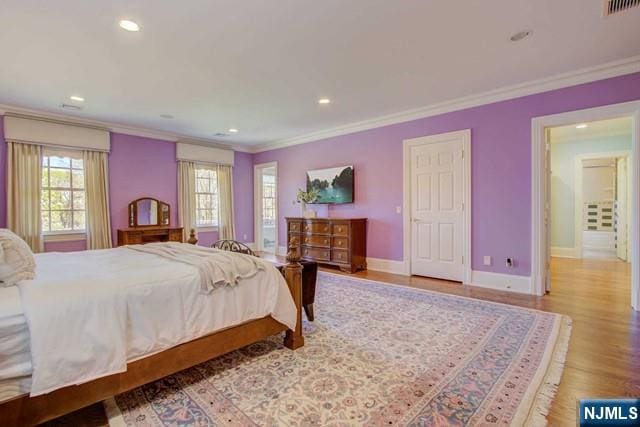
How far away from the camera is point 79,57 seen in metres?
2.95

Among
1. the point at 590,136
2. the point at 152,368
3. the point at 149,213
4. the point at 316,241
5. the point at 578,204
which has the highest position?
the point at 590,136

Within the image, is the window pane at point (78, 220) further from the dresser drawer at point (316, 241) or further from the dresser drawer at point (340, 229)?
the dresser drawer at point (340, 229)

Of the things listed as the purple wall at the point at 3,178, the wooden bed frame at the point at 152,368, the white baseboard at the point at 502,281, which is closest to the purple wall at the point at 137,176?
the purple wall at the point at 3,178

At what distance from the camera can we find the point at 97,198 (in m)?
5.14

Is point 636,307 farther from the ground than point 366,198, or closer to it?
closer to it

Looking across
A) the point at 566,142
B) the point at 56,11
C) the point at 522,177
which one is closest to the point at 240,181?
the point at 56,11

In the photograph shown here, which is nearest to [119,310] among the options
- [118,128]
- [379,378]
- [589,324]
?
[379,378]

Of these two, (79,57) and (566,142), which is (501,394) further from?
(566,142)

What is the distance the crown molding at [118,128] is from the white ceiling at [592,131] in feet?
22.2

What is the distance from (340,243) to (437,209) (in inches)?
65.6

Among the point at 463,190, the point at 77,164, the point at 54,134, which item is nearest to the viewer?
the point at 463,190

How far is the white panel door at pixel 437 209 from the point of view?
4.39 metres

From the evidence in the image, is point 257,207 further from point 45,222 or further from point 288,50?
point 288,50

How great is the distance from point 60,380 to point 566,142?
8708 mm
